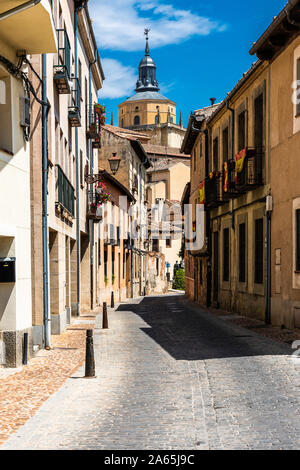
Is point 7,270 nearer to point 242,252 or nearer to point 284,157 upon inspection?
point 284,157

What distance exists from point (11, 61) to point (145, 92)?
5315 inches

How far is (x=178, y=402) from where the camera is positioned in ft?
25.6

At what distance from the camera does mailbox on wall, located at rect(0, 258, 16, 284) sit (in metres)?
10.5

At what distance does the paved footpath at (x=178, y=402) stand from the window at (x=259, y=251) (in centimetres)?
602

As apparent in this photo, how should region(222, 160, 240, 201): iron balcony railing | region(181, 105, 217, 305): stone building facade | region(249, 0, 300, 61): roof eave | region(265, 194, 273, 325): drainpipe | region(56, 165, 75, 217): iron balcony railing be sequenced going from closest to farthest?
region(249, 0, 300, 61): roof eave → region(56, 165, 75, 217): iron balcony railing → region(265, 194, 273, 325): drainpipe → region(222, 160, 240, 201): iron balcony railing → region(181, 105, 217, 305): stone building facade

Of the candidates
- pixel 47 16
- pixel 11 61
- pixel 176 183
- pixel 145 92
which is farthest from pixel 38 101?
pixel 145 92

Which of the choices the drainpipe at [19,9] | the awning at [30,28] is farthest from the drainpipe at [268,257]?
the drainpipe at [19,9]

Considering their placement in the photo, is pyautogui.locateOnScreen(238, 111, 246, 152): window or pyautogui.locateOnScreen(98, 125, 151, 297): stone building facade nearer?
pyautogui.locateOnScreen(238, 111, 246, 152): window

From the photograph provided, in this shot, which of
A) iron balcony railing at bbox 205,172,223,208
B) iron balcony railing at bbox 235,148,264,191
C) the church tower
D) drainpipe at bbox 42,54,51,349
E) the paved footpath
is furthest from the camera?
the church tower

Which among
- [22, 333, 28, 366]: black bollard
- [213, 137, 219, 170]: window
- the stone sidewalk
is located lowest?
the stone sidewalk

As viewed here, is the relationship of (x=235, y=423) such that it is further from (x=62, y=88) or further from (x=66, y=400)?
(x=62, y=88)

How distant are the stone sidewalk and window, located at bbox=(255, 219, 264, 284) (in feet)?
22.8

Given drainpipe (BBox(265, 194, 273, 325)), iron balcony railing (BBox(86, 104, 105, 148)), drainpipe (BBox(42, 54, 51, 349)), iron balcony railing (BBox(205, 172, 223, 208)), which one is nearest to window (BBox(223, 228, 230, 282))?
iron balcony railing (BBox(205, 172, 223, 208))

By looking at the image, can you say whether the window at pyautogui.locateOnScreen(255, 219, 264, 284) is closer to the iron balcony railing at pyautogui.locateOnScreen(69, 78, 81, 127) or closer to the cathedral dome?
the iron balcony railing at pyautogui.locateOnScreen(69, 78, 81, 127)
